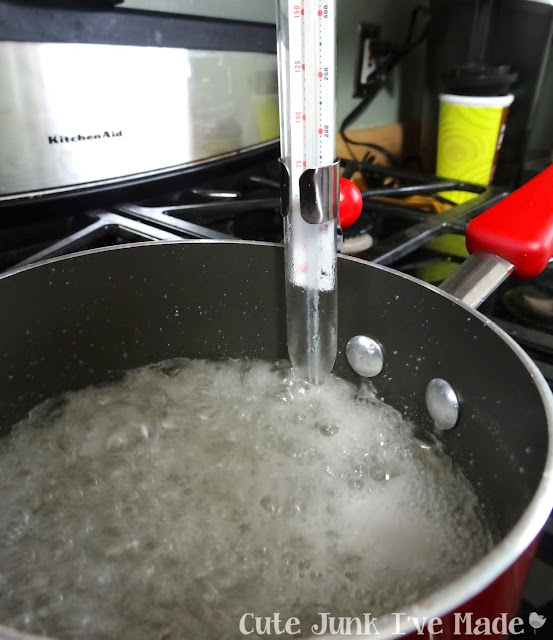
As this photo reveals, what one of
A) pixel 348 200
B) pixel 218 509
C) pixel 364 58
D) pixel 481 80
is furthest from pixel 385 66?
pixel 218 509

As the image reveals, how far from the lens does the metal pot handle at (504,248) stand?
45 cm

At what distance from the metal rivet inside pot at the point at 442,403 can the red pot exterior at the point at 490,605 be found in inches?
8.1

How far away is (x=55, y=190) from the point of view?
0.69 m

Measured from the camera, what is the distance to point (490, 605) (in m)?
0.24

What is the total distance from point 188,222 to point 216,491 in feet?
1.21

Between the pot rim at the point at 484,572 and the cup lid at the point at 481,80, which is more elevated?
the cup lid at the point at 481,80

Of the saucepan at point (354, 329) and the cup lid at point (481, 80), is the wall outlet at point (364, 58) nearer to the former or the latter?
the cup lid at point (481, 80)

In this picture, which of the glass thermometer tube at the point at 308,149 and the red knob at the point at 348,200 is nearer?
the glass thermometer tube at the point at 308,149

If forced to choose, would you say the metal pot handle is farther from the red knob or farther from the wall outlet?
the wall outlet

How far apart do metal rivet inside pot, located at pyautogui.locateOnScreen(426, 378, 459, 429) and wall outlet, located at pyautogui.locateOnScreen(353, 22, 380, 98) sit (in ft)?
2.55

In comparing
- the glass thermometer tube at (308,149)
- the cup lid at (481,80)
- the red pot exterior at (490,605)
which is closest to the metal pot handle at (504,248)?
the glass thermometer tube at (308,149)

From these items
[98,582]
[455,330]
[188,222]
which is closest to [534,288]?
[455,330]

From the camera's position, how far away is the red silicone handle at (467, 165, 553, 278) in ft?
1.52

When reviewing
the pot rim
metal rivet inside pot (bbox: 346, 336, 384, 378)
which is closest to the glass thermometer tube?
metal rivet inside pot (bbox: 346, 336, 384, 378)
